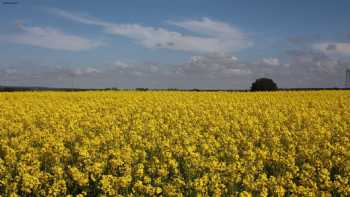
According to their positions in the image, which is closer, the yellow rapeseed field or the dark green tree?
the yellow rapeseed field

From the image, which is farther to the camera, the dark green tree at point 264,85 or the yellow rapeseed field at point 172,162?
the dark green tree at point 264,85

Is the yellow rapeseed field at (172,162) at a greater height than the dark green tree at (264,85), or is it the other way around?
the dark green tree at (264,85)

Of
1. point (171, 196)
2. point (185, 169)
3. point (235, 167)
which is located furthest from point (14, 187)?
point (235, 167)

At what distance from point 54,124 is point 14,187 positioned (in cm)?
715

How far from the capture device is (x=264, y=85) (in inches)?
2023

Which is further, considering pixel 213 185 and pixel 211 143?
pixel 211 143

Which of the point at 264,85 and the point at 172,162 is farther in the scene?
the point at 264,85

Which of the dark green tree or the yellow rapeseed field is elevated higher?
the dark green tree

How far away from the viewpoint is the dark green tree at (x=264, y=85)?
51.0 meters

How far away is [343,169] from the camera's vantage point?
29.7ft

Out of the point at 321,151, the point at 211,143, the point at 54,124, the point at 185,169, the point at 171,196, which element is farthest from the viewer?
the point at 54,124

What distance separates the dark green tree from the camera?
51.0 m

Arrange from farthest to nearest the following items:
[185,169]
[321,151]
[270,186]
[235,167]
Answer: [321,151]
[185,169]
[235,167]
[270,186]

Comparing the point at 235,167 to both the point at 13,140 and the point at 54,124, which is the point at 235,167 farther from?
the point at 54,124
